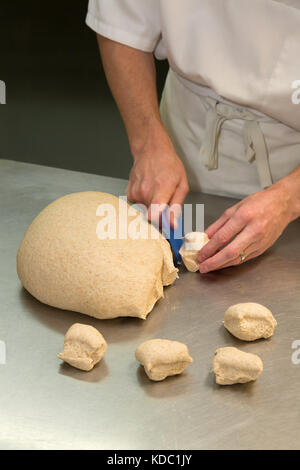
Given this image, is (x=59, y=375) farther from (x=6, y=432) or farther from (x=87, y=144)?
(x=87, y=144)

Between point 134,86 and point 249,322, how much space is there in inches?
29.5

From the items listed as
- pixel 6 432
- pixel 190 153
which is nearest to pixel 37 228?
pixel 6 432

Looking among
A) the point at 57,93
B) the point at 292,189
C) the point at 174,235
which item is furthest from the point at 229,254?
the point at 57,93

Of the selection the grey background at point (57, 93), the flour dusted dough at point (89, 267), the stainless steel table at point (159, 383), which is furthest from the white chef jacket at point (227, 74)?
the grey background at point (57, 93)

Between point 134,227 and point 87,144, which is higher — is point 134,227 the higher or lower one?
the higher one

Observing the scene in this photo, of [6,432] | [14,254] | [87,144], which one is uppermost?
[6,432]

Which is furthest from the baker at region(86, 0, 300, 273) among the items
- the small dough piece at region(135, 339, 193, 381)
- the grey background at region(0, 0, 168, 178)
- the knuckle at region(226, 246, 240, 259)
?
the grey background at region(0, 0, 168, 178)

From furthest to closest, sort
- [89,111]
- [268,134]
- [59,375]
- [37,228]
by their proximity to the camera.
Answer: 1. [89,111]
2. [268,134]
3. [37,228]
4. [59,375]

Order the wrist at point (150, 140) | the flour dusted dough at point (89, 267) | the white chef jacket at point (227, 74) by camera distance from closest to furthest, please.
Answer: the flour dusted dough at point (89, 267) → the white chef jacket at point (227, 74) → the wrist at point (150, 140)

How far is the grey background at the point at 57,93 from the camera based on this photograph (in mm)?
2646

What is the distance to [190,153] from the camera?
1.59 m

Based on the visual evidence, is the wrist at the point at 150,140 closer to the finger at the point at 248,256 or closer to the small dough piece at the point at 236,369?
the finger at the point at 248,256

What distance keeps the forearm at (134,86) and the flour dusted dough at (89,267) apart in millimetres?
387

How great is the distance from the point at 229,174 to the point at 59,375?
80 cm
